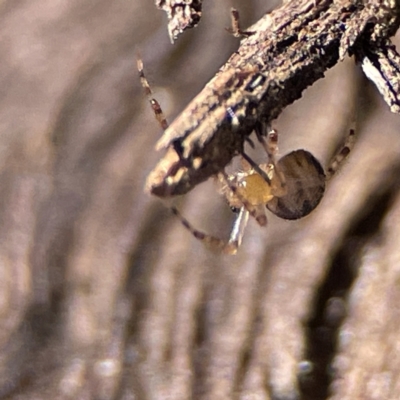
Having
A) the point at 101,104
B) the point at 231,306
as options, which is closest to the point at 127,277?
the point at 231,306

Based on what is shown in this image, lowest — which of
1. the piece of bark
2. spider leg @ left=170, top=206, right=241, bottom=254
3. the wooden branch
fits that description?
the wooden branch

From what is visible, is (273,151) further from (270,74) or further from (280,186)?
(270,74)

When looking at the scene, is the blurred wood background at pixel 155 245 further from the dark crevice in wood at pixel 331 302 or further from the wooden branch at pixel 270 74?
the wooden branch at pixel 270 74

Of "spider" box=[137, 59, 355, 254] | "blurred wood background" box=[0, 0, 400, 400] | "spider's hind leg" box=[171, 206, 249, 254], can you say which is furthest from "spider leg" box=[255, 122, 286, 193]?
"blurred wood background" box=[0, 0, 400, 400]

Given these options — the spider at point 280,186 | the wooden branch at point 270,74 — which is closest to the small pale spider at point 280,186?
the spider at point 280,186

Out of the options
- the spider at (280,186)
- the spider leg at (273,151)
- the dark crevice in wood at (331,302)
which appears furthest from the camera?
the dark crevice in wood at (331,302)

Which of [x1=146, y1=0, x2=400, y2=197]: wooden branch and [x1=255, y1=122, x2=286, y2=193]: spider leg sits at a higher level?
[x1=255, y1=122, x2=286, y2=193]: spider leg

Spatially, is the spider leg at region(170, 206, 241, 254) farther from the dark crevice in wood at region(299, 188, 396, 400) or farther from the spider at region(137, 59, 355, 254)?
the dark crevice in wood at region(299, 188, 396, 400)
